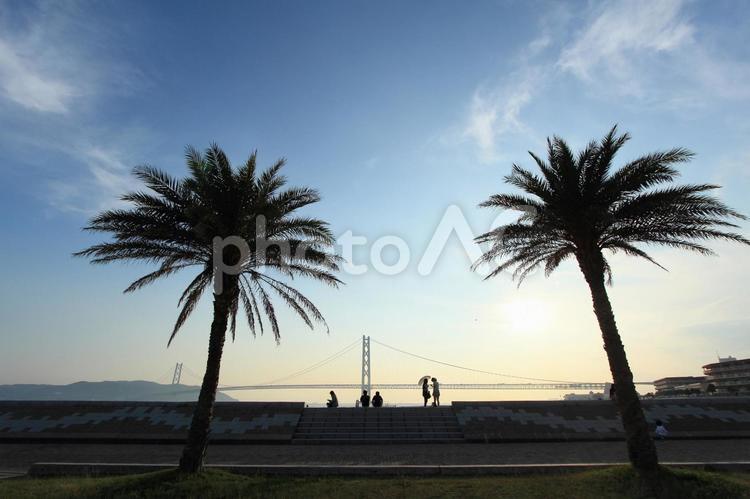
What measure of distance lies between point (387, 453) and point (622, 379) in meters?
7.98

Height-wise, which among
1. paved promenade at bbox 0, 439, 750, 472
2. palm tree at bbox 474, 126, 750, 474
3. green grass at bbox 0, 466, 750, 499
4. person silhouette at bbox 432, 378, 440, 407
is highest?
palm tree at bbox 474, 126, 750, 474

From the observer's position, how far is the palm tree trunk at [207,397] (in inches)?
419

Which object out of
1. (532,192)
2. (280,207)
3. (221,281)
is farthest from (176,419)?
(532,192)

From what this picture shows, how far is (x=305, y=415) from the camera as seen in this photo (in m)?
20.3

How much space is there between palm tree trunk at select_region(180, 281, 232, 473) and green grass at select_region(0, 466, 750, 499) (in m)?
0.54

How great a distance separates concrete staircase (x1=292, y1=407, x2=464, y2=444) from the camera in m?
17.7

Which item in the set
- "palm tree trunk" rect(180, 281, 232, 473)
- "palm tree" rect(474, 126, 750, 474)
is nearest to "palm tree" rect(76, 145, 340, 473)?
"palm tree trunk" rect(180, 281, 232, 473)

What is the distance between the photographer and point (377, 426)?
19.1m

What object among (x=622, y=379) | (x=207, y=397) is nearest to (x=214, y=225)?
(x=207, y=397)

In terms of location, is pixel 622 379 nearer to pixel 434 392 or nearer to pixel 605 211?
pixel 605 211

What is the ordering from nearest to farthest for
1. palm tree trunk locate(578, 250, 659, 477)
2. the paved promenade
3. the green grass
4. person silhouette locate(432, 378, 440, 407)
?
the green grass
palm tree trunk locate(578, 250, 659, 477)
the paved promenade
person silhouette locate(432, 378, 440, 407)

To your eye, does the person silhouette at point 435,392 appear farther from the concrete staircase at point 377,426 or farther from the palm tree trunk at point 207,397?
the palm tree trunk at point 207,397

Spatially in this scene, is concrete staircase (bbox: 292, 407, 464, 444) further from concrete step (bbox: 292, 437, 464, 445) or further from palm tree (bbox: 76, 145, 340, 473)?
palm tree (bbox: 76, 145, 340, 473)

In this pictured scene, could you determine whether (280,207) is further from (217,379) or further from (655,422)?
(655,422)
